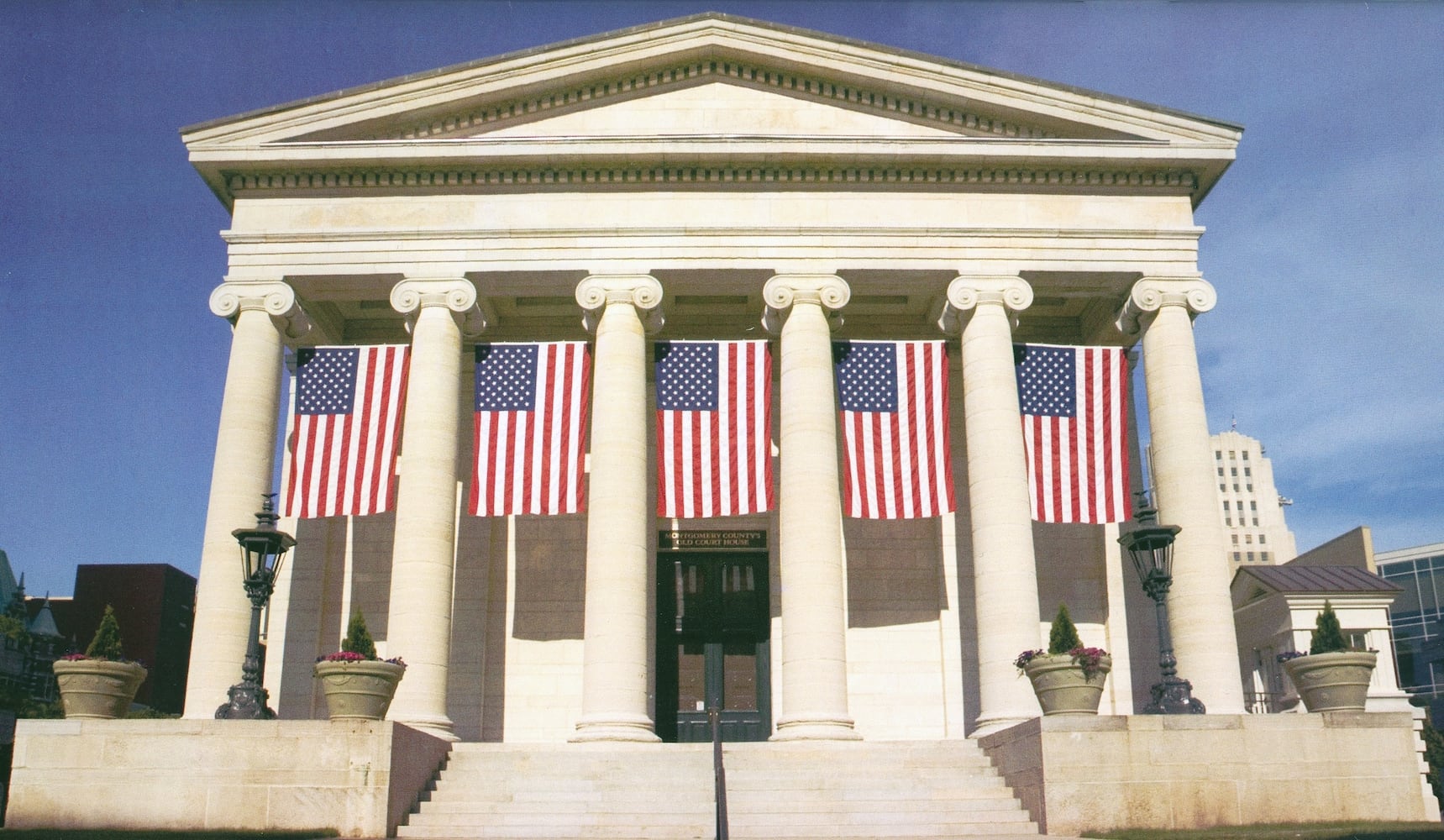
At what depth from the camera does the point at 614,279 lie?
26.6m

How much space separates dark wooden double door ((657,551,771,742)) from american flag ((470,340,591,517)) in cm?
487

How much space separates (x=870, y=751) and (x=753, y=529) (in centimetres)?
834

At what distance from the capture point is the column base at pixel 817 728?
77.9ft

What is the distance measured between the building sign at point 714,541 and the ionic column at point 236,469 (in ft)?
29.7

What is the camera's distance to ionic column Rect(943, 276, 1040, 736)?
2420cm

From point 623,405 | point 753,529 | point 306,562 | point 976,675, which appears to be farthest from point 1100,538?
point 306,562

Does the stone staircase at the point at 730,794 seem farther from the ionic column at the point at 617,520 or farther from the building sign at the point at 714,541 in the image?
the building sign at the point at 714,541

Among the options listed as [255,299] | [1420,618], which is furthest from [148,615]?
[1420,618]

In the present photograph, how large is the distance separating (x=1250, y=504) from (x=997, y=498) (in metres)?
128

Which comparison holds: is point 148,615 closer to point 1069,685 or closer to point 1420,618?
point 1069,685

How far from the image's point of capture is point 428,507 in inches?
987

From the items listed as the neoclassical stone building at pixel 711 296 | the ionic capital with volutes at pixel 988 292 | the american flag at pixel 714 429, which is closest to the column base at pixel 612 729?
the neoclassical stone building at pixel 711 296

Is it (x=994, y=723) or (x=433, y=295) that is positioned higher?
(x=433, y=295)

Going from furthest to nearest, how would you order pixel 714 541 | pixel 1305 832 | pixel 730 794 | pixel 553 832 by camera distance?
1. pixel 714 541
2. pixel 730 794
3. pixel 553 832
4. pixel 1305 832
